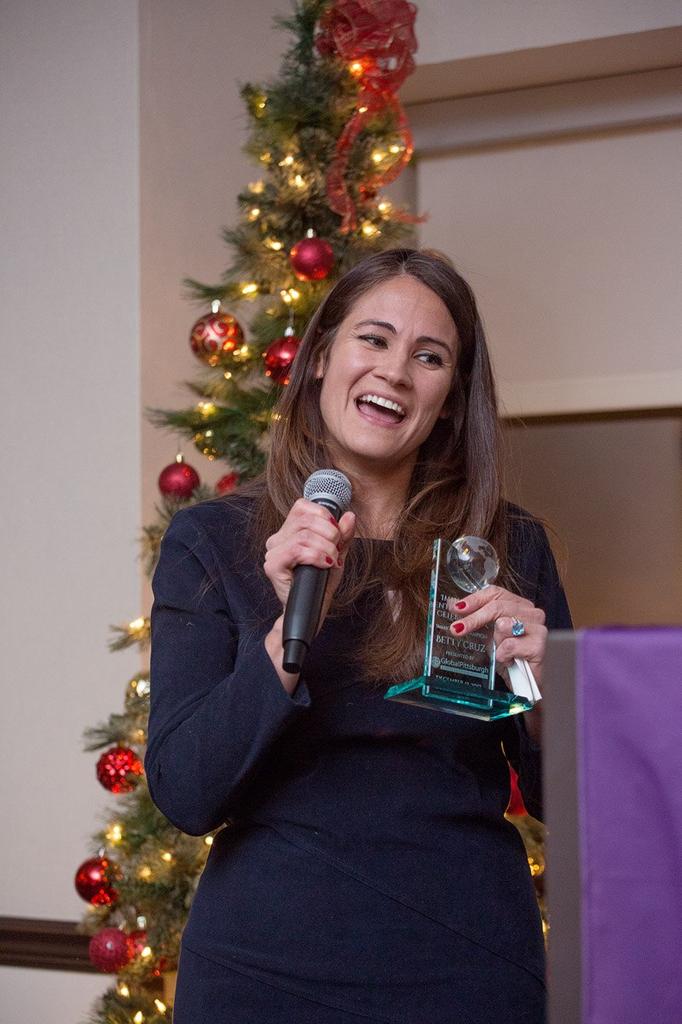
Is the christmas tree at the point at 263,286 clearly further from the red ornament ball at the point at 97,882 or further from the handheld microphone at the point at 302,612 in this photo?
the handheld microphone at the point at 302,612

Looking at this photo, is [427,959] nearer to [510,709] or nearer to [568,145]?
[510,709]

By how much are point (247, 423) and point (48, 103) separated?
1156 millimetres

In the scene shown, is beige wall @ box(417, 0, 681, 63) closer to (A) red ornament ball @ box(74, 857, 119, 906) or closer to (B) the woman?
(B) the woman

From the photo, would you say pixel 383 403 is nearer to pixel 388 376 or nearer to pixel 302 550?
pixel 388 376

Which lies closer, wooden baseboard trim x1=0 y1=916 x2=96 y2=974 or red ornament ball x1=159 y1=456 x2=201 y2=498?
red ornament ball x1=159 y1=456 x2=201 y2=498

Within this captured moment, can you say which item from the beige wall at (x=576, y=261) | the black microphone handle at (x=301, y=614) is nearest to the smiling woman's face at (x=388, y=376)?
the black microphone handle at (x=301, y=614)

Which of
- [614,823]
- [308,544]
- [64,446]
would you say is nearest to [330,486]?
[308,544]

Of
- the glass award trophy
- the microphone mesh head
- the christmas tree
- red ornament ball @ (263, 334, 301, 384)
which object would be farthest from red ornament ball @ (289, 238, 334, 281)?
the glass award trophy

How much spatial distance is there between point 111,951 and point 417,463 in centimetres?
138

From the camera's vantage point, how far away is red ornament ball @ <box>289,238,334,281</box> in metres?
2.43

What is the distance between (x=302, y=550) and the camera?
1.16 meters

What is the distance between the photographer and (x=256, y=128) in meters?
2.58

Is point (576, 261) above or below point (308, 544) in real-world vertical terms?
above

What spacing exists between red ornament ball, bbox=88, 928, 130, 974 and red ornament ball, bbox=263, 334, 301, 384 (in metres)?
1.19
